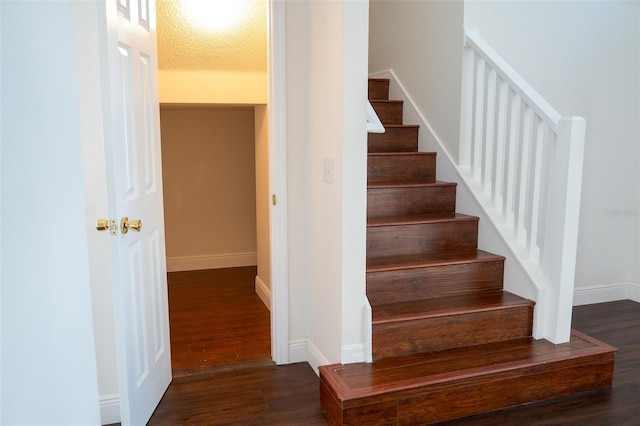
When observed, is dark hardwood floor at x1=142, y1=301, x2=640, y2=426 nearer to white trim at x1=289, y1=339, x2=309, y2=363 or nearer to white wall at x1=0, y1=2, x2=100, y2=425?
white trim at x1=289, y1=339, x2=309, y2=363

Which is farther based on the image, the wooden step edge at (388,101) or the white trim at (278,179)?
the wooden step edge at (388,101)

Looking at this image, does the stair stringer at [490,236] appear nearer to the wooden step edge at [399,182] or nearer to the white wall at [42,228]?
the wooden step edge at [399,182]

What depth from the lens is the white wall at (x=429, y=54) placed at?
3453 mm

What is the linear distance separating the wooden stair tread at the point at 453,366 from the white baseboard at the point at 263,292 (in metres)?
1.53

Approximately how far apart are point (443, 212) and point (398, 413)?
152 centimetres

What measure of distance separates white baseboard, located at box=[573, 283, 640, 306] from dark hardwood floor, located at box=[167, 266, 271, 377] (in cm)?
230

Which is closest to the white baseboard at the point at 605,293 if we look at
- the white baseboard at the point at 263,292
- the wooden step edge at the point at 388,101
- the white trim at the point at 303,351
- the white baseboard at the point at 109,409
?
the wooden step edge at the point at 388,101

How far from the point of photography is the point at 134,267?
2.13 meters

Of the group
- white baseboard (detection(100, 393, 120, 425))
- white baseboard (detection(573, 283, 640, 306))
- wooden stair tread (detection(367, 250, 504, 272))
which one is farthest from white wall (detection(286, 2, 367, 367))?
white baseboard (detection(573, 283, 640, 306))

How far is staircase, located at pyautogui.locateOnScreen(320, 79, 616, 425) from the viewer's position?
225cm

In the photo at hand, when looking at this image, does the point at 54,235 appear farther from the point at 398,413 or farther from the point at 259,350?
the point at 259,350

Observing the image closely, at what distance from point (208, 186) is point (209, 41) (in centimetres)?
194

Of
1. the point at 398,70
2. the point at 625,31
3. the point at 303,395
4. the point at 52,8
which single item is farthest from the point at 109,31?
the point at 625,31

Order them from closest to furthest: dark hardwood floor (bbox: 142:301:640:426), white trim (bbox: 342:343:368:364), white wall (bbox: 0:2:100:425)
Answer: white wall (bbox: 0:2:100:425)
dark hardwood floor (bbox: 142:301:640:426)
white trim (bbox: 342:343:368:364)
